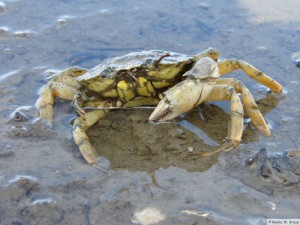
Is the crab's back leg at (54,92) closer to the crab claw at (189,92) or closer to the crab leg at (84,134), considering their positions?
the crab leg at (84,134)

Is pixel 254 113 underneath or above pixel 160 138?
above

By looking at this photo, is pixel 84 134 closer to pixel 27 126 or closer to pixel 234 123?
pixel 27 126

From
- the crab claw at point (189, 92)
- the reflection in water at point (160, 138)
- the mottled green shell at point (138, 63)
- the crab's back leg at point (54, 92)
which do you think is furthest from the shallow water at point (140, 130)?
the mottled green shell at point (138, 63)

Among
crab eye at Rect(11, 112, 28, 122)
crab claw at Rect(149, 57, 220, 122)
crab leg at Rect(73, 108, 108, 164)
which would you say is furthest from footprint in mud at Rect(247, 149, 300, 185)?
crab eye at Rect(11, 112, 28, 122)

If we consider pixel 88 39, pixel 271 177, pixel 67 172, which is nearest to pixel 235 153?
pixel 271 177

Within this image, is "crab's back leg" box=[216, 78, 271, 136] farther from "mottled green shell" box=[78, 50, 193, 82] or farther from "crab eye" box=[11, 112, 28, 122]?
"crab eye" box=[11, 112, 28, 122]

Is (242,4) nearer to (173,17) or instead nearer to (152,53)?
(173,17)

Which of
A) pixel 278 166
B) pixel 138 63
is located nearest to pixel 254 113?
pixel 278 166
